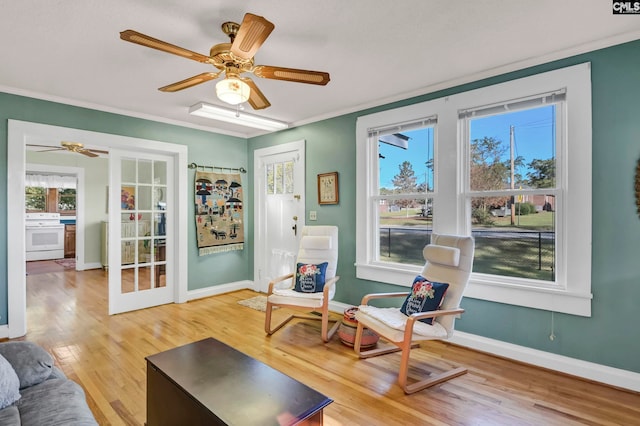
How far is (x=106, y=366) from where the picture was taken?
2643mm

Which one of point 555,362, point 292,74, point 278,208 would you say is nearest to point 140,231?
point 278,208

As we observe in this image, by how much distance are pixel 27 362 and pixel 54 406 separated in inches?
16.8

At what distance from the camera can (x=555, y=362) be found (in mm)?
2559

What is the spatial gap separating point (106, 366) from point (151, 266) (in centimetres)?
183

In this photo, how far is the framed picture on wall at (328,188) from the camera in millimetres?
4078

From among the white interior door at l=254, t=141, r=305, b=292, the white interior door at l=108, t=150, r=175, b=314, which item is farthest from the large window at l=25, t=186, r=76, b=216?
the white interior door at l=254, t=141, r=305, b=292

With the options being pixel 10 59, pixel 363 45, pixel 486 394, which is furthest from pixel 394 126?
pixel 10 59

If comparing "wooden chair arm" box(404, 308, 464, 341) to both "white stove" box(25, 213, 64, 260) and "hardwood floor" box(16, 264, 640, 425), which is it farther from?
"white stove" box(25, 213, 64, 260)

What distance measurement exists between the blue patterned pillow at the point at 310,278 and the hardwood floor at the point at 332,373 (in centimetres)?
45

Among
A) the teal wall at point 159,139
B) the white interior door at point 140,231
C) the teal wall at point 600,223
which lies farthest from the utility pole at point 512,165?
the white interior door at point 140,231

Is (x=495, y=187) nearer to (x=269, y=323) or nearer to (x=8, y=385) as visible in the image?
(x=269, y=323)

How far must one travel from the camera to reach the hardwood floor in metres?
2.03

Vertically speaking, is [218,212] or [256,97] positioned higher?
[256,97]

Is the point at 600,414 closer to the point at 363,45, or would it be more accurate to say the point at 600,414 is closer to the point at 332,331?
the point at 332,331
